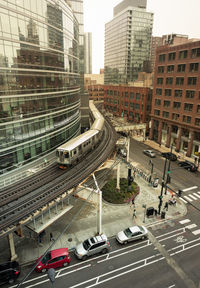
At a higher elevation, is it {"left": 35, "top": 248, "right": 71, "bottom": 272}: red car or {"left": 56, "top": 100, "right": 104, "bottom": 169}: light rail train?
{"left": 56, "top": 100, "right": 104, "bottom": 169}: light rail train

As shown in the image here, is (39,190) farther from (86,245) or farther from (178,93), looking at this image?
(178,93)

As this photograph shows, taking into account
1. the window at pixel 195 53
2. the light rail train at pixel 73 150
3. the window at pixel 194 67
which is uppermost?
the window at pixel 195 53

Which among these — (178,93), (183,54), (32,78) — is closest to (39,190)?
(32,78)

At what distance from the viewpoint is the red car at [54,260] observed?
60.4 feet

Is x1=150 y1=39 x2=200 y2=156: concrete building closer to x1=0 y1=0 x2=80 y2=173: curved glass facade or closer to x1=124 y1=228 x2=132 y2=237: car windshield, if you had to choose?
x1=0 y1=0 x2=80 y2=173: curved glass facade

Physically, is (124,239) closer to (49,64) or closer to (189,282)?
(189,282)

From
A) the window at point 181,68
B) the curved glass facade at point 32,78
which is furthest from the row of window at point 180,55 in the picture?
the curved glass facade at point 32,78

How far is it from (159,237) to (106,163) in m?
12.0

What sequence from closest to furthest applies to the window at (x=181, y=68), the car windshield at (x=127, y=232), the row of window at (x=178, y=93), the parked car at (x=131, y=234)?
the parked car at (x=131, y=234)
the car windshield at (x=127, y=232)
the row of window at (x=178, y=93)
the window at (x=181, y=68)

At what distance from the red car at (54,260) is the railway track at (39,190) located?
5.15 m

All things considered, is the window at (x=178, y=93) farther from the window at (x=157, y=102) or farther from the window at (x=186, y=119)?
the window at (x=157, y=102)

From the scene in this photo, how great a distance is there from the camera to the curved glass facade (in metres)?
24.6

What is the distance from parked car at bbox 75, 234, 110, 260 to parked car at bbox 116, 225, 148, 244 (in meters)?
1.93

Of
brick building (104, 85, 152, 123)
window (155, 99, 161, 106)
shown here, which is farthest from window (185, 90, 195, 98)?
brick building (104, 85, 152, 123)
